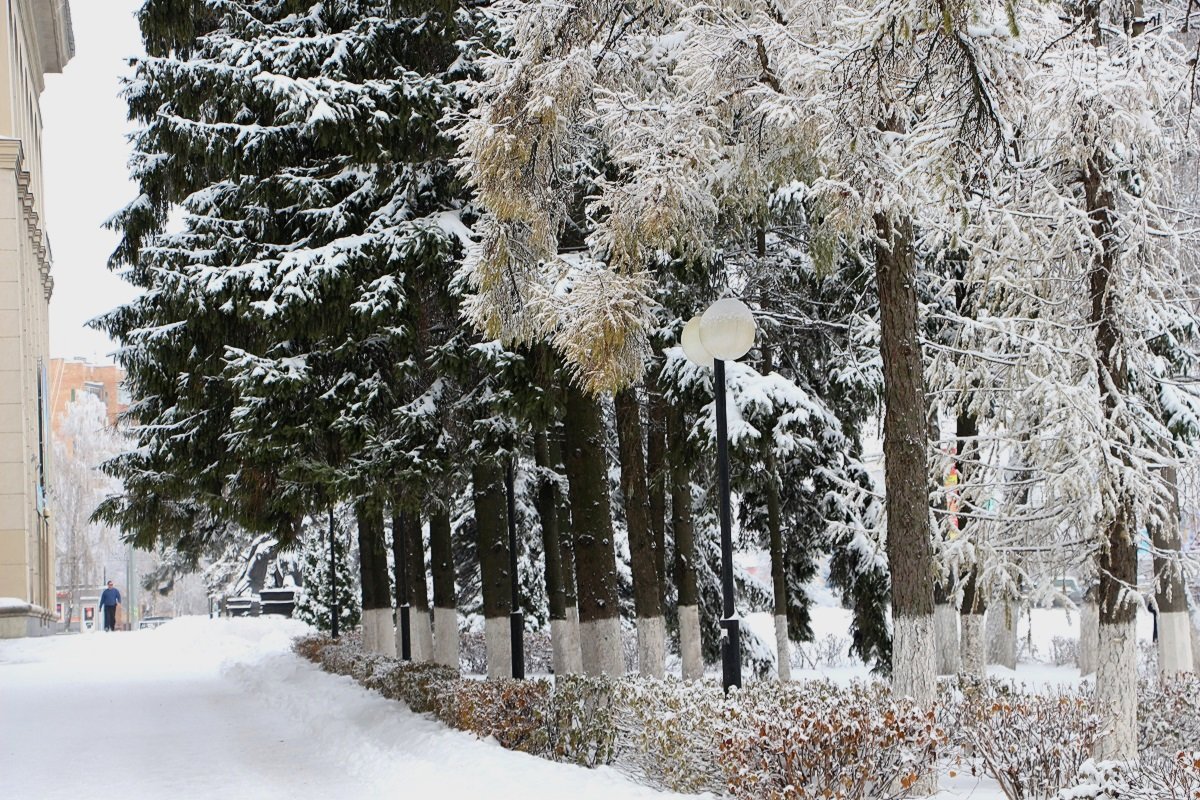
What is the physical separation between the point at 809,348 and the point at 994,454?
16.5 feet

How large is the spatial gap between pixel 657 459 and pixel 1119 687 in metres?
7.33

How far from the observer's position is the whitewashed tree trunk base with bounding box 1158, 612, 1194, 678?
13961 millimetres

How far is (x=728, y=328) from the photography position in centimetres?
891

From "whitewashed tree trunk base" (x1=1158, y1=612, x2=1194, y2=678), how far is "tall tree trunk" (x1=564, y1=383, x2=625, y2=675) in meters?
6.16

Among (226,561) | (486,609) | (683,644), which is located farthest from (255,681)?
(226,561)

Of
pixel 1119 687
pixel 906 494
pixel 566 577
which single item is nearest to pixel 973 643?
pixel 566 577

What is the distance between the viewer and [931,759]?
690 cm

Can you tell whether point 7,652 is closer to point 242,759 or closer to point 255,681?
point 255,681

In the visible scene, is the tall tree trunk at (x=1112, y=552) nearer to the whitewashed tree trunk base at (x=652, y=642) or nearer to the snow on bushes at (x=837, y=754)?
the snow on bushes at (x=837, y=754)

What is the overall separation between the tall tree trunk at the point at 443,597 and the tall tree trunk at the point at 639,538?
3.97 metres

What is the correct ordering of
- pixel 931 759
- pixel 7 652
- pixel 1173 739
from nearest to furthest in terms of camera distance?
pixel 931 759 < pixel 1173 739 < pixel 7 652

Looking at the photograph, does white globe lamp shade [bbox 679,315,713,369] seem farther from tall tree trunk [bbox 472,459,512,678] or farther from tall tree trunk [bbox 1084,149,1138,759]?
tall tree trunk [bbox 472,459,512,678]

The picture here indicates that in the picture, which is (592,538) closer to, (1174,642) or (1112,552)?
(1112,552)

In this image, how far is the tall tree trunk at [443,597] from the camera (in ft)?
56.3
